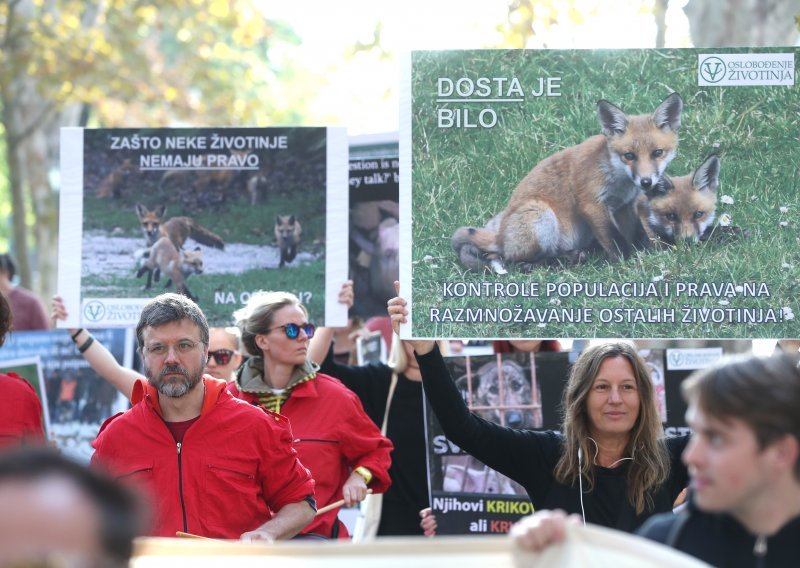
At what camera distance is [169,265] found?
737 centimetres

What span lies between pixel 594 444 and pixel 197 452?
1649 mm

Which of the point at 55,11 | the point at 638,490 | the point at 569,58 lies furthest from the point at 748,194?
the point at 55,11

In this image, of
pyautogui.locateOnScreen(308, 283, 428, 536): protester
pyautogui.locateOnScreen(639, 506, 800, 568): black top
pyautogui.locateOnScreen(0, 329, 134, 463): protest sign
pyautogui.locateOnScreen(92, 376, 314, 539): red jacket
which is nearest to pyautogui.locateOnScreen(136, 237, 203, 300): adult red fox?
pyautogui.locateOnScreen(308, 283, 428, 536): protester

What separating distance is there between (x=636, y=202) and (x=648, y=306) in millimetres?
478

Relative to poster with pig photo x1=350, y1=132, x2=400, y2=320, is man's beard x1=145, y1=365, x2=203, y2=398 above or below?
below

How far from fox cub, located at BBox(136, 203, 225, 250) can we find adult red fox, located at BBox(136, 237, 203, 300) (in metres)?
0.07

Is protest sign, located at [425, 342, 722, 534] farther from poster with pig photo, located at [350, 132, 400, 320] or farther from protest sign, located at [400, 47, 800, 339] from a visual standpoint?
protest sign, located at [400, 47, 800, 339]

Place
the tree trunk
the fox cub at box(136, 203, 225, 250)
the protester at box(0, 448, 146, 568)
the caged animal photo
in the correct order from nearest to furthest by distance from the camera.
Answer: the protester at box(0, 448, 146, 568)
the fox cub at box(136, 203, 225, 250)
the caged animal photo
the tree trunk

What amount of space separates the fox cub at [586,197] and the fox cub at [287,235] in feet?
6.02

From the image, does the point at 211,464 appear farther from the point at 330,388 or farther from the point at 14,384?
the point at 330,388

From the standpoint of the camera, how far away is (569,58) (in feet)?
19.2

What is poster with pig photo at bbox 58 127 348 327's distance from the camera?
7.29 m

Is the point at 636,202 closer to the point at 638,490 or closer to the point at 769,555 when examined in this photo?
the point at 638,490

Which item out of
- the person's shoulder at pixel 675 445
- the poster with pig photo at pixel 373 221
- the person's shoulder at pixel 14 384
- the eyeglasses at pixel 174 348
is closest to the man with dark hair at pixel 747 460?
the person's shoulder at pixel 675 445
